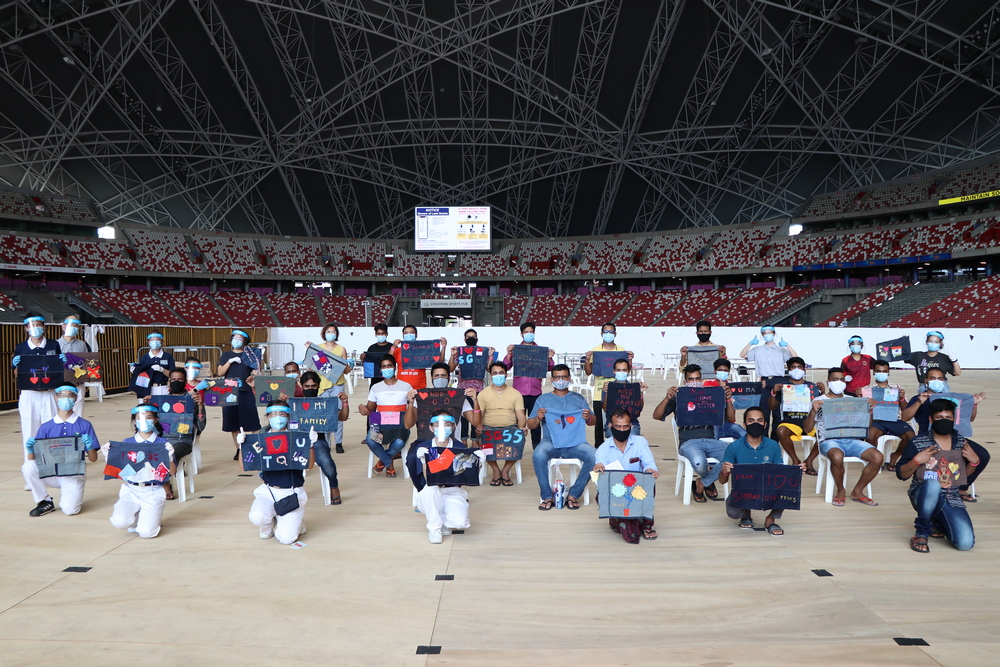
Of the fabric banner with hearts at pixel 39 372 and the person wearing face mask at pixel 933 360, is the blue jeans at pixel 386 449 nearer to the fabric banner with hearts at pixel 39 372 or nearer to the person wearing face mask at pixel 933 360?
the fabric banner with hearts at pixel 39 372

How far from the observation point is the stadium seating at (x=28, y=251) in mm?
42047

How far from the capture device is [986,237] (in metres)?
37.7

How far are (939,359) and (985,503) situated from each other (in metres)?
2.53

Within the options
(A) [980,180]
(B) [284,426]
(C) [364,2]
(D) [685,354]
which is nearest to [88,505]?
(B) [284,426]

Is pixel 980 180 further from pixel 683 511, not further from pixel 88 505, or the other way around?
pixel 88 505

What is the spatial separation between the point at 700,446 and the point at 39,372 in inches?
351

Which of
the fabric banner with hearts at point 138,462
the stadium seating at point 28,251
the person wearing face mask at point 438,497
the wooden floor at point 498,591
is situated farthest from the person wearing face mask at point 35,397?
the stadium seating at point 28,251

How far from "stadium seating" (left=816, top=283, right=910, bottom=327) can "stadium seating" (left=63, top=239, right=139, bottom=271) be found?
51.2 meters

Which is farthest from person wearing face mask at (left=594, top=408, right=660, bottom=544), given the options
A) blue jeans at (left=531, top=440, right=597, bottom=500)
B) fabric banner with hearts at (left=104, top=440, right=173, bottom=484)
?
fabric banner with hearts at (left=104, top=440, right=173, bottom=484)

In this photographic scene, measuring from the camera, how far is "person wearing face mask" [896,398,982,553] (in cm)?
563

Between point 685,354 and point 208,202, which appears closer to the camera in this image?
point 685,354

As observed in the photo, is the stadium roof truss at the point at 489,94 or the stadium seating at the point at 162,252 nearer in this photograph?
the stadium roof truss at the point at 489,94

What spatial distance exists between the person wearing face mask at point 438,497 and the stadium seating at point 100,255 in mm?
49542

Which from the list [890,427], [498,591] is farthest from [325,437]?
[890,427]
